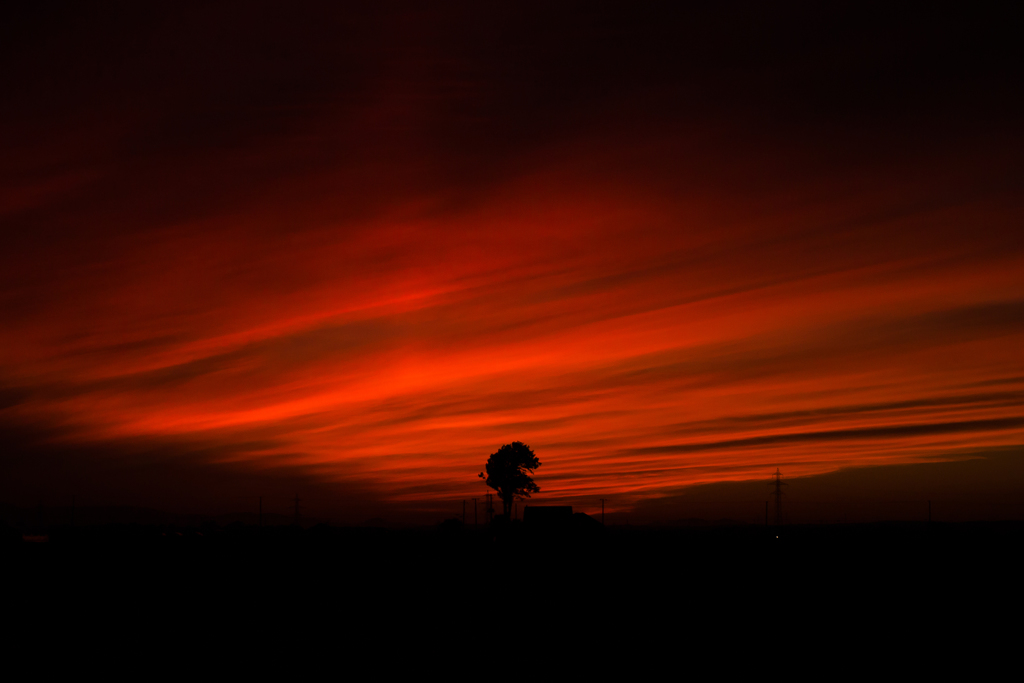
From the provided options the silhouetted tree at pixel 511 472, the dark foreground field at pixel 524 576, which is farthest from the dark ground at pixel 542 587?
the silhouetted tree at pixel 511 472

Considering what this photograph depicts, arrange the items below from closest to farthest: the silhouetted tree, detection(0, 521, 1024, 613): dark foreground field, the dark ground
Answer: the dark ground, detection(0, 521, 1024, 613): dark foreground field, the silhouetted tree

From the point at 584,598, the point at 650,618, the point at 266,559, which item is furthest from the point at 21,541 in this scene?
the point at 650,618

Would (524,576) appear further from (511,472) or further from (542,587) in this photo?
(511,472)

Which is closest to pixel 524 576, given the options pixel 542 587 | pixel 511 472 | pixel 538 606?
pixel 542 587

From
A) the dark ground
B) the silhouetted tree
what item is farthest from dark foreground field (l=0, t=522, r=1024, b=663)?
the silhouetted tree

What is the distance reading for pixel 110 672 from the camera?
527 inches

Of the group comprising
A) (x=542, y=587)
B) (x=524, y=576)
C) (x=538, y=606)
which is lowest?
(x=524, y=576)

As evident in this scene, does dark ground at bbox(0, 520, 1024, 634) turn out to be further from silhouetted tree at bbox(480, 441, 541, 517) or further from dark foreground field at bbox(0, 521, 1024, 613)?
silhouetted tree at bbox(480, 441, 541, 517)

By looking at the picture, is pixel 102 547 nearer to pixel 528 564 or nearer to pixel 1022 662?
pixel 528 564

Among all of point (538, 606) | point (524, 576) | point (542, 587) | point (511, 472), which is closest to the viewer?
point (538, 606)

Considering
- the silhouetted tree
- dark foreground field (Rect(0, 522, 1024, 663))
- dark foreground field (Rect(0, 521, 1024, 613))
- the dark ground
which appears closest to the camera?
dark foreground field (Rect(0, 522, 1024, 663))

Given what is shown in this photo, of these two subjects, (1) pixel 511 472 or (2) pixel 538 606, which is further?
(1) pixel 511 472

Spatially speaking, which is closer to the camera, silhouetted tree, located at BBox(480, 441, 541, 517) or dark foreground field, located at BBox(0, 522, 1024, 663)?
dark foreground field, located at BBox(0, 522, 1024, 663)

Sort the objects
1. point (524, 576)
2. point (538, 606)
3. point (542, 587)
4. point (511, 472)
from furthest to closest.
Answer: point (511, 472) < point (524, 576) < point (542, 587) < point (538, 606)
